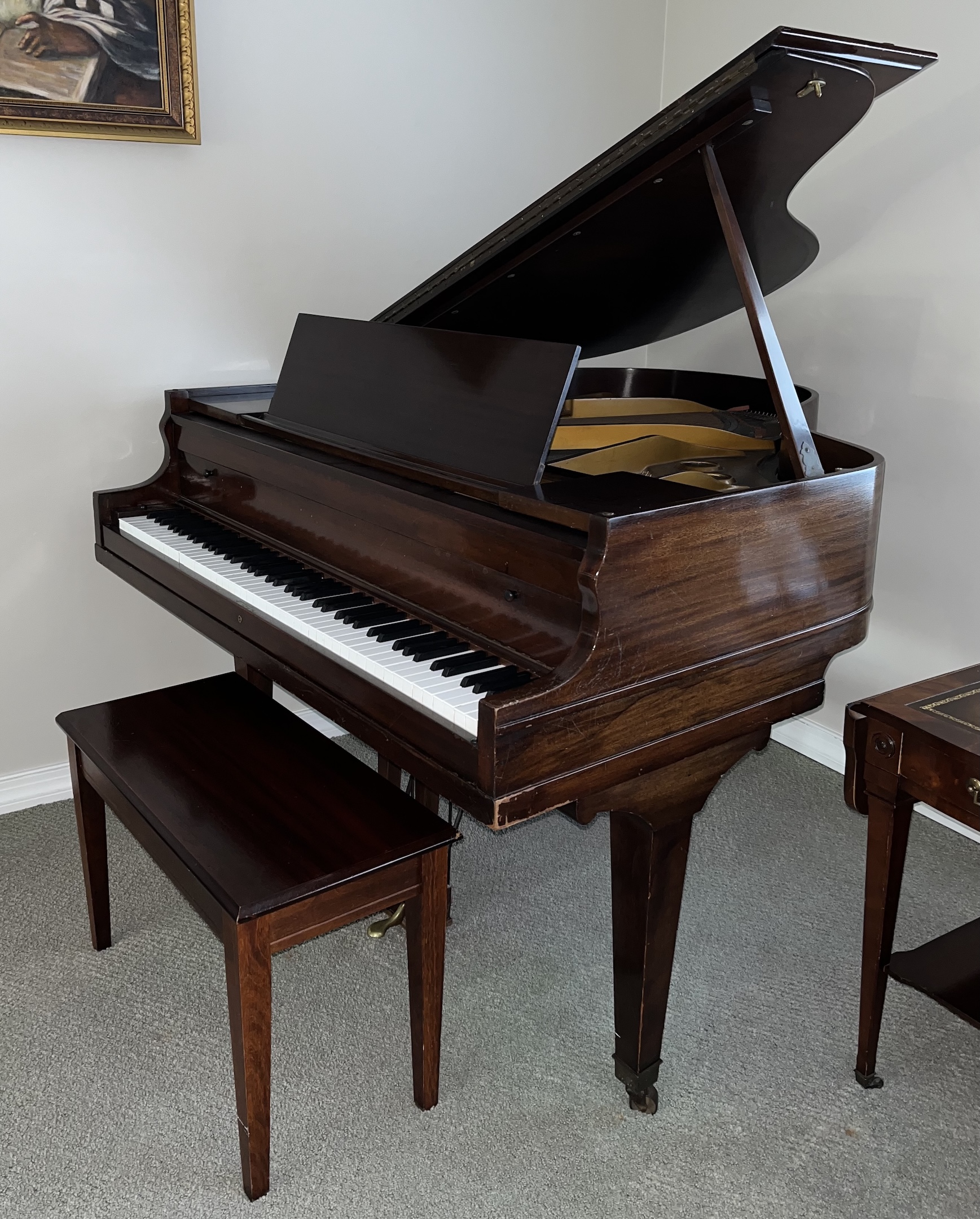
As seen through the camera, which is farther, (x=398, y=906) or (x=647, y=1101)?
(x=398, y=906)

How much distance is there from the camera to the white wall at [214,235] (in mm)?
2580

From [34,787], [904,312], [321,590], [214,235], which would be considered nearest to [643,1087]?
[321,590]

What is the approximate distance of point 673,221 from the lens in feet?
6.47

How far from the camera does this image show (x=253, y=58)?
2.66m

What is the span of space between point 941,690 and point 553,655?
744 millimetres

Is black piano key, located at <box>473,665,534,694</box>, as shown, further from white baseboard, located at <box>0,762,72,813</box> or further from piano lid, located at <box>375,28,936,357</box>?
white baseboard, located at <box>0,762,72,813</box>

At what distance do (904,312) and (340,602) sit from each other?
1812 millimetres

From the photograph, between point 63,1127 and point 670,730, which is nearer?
point 670,730

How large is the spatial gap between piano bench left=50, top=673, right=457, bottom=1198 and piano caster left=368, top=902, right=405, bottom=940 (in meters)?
0.45

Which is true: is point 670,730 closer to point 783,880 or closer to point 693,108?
point 693,108

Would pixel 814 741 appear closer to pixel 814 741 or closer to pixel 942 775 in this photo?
pixel 814 741

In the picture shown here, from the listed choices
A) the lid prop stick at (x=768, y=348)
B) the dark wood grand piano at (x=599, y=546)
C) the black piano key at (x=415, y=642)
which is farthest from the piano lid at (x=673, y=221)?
the black piano key at (x=415, y=642)

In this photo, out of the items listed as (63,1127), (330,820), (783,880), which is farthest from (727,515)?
(63,1127)

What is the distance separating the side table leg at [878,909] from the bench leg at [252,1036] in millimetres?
1028
